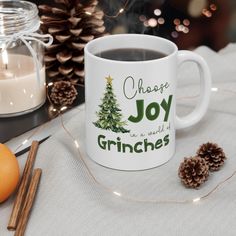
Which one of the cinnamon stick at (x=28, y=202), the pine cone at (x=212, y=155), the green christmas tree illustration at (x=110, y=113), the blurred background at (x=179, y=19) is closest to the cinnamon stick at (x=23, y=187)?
the cinnamon stick at (x=28, y=202)

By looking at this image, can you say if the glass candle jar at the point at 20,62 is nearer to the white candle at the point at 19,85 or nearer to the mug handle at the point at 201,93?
the white candle at the point at 19,85

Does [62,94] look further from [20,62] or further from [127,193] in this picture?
[127,193]

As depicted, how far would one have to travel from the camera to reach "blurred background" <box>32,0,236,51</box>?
1088mm

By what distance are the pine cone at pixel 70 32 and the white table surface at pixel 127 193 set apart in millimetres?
192

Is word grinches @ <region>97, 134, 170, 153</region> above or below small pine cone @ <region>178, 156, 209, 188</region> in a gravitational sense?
above

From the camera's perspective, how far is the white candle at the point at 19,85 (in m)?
0.81

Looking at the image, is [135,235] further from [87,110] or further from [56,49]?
[56,49]

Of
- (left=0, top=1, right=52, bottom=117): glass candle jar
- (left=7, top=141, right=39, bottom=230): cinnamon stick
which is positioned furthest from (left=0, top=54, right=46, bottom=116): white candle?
(left=7, top=141, right=39, bottom=230): cinnamon stick

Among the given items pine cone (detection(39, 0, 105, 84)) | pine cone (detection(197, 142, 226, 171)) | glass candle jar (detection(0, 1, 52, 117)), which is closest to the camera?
pine cone (detection(197, 142, 226, 171))

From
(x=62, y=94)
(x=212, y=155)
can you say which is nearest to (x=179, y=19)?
(x=62, y=94)

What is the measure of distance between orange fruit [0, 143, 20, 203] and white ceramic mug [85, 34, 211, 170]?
0.11m

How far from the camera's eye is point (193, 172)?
639mm

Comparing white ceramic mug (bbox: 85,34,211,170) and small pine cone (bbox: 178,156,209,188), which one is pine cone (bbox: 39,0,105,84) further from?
small pine cone (bbox: 178,156,209,188)

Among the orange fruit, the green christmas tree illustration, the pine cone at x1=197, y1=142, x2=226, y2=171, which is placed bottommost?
the pine cone at x1=197, y1=142, x2=226, y2=171
